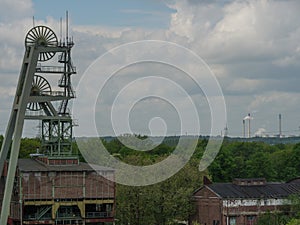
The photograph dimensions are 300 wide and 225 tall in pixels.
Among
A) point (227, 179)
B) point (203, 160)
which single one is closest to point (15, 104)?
point (203, 160)

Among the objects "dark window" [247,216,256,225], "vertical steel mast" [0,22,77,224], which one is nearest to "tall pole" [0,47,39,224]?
"vertical steel mast" [0,22,77,224]

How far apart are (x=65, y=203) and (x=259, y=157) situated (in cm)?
3772

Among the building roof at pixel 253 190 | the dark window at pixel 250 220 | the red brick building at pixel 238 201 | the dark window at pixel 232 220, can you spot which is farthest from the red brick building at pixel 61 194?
the dark window at pixel 250 220

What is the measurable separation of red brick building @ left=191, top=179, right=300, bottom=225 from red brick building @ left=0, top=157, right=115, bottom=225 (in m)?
8.27

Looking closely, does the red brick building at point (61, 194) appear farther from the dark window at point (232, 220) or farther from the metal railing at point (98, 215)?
the dark window at point (232, 220)

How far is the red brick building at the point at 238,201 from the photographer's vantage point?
56.5 m

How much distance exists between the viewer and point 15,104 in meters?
42.7

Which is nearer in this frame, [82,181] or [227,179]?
[82,181]

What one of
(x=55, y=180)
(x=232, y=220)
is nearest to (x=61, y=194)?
(x=55, y=180)

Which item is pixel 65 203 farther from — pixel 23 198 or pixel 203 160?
pixel 203 160

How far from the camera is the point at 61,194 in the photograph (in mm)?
52000

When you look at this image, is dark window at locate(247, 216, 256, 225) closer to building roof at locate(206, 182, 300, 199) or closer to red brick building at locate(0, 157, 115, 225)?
building roof at locate(206, 182, 300, 199)

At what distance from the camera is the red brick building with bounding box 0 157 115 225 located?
51.4 metres

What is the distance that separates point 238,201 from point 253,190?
7.85 feet
